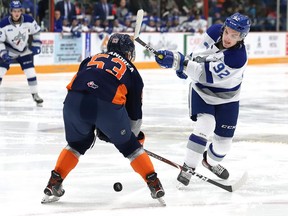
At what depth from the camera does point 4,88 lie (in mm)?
12500

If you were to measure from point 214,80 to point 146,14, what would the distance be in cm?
1323

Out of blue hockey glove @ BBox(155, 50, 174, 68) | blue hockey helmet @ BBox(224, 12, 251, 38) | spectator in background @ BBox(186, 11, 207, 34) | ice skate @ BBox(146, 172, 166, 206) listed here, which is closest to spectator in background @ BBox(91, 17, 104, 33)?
spectator in background @ BBox(186, 11, 207, 34)

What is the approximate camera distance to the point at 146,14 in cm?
1820

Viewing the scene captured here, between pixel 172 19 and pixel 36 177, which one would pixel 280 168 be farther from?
pixel 172 19

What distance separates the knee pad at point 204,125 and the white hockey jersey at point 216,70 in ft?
0.31

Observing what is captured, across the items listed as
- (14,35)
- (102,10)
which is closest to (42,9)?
(102,10)

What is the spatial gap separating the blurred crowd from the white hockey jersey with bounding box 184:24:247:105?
10.0 m

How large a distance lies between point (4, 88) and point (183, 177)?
764 cm

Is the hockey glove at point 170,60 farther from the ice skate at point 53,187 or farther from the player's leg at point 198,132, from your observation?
the ice skate at point 53,187

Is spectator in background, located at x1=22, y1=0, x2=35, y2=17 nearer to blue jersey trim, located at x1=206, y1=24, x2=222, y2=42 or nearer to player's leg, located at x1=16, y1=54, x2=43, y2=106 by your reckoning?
player's leg, located at x1=16, y1=54, x2=43, y2=106

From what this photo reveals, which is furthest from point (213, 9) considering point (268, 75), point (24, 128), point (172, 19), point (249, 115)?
point (24, 128)

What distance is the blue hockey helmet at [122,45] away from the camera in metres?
4.60

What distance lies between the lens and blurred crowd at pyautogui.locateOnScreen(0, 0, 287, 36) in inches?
634

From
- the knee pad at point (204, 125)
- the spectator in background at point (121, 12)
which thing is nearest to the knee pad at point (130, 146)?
the knee pad at point (204, 125)
